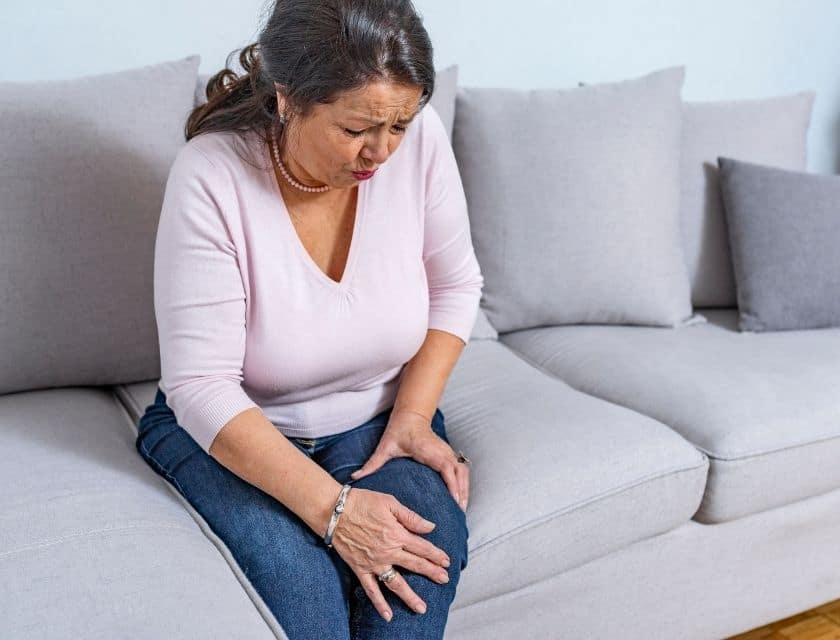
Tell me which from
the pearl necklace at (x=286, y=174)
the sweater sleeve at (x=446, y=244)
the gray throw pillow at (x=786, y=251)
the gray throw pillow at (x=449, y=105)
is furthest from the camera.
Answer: the gray throw pillow at (x=786, y=251)

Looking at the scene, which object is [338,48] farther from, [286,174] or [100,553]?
[100,553]

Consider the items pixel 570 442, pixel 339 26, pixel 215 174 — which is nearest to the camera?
pixel 339 26

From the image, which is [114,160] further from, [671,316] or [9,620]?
[671,316]

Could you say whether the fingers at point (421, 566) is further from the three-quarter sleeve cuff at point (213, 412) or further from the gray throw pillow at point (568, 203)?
the gray throw pillow at point (568, 203)

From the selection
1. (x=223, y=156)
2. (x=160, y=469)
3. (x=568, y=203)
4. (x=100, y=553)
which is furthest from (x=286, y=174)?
(x=568, y=203)

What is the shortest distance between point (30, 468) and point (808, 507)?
1342 millimetres

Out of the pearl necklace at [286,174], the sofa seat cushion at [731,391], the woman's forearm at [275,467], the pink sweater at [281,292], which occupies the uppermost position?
the pearl necklace at [286,174]

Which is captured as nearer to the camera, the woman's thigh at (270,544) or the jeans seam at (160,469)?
the woman's thigh at (270,544)

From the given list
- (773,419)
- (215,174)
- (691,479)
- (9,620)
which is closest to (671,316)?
(773,419)

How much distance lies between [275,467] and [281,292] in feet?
0.80

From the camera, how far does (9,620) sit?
94 cm

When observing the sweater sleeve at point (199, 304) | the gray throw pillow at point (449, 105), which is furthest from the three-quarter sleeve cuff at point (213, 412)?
the gray throw pillow at point (449, 105)

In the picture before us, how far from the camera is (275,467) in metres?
1.16

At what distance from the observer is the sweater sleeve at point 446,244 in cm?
140
